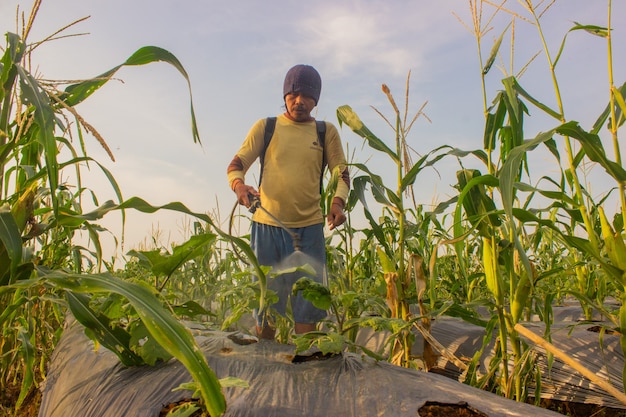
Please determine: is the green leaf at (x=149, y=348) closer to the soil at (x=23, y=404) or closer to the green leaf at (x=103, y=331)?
the green leaf at (x=103, y=331)

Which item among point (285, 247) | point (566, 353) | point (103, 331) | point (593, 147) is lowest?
point (566, 353)

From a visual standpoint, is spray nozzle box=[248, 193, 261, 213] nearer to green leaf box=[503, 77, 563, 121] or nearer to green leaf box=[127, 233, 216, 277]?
green leaf box=[127, 233, 216, 277]

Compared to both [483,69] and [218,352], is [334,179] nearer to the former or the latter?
[483,69]

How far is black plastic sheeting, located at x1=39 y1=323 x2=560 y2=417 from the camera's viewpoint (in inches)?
36.7

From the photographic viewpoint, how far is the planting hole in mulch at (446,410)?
0.92 m

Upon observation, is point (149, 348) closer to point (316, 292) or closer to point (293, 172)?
point (316, 292)

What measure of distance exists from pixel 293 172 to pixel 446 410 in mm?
1644

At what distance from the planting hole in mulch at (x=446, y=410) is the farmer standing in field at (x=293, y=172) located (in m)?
1.38

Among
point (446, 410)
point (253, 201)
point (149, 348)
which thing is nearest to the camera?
point (446, 410)

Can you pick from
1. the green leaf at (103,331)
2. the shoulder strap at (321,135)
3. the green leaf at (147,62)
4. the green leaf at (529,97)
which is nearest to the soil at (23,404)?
the green leaf at (103,331)

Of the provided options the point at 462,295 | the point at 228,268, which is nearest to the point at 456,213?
the point at 462,295

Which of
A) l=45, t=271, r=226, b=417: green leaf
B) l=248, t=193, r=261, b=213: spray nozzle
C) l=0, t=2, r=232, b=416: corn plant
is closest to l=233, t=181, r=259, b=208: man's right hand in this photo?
l=248, t=193, r=261, b=213: spray nozzle

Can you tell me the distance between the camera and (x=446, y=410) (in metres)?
0.94

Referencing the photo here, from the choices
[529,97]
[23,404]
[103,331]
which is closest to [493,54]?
[529,97]
